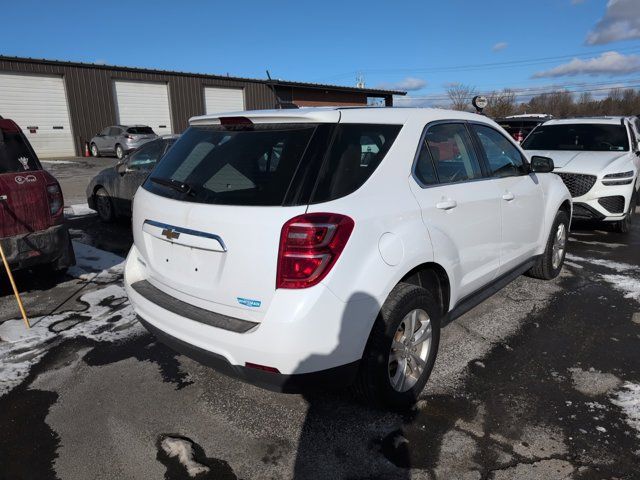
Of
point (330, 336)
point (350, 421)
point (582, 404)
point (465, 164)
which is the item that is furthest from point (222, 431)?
point (465, 164)

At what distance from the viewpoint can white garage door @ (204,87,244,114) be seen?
3020 centimetres

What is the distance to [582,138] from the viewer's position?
8.42 meters

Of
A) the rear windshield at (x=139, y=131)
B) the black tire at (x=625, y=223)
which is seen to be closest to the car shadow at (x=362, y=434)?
the black tire at (x=625, y=223)

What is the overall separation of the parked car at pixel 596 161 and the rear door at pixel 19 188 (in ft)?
23.1

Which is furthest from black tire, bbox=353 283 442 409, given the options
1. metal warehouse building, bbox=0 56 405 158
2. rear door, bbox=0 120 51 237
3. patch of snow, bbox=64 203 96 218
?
metal warehouse building, bbox=0 56 405 158

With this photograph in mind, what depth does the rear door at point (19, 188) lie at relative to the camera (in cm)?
454

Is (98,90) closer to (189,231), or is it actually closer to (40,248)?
(40,248)

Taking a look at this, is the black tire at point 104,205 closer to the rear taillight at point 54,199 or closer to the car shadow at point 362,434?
the rear taillight at point 54,199

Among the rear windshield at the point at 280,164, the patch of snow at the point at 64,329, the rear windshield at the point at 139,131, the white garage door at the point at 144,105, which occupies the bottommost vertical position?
the patch of snow at the point at 64,329

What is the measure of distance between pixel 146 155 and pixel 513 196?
20.1ft

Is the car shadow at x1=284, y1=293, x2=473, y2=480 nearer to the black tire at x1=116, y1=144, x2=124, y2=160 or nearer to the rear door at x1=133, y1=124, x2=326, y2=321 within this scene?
the rear door at x1=133, y1=124, x2=326, y2=321

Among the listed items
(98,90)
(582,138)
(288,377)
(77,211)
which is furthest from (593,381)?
(98,90)

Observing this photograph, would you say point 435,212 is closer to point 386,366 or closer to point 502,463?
point 386,366

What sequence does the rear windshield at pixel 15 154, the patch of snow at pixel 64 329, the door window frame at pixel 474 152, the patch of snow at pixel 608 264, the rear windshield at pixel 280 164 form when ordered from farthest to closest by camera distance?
1. the patch of snow at pixel 608 264
2. the rear windshield at pixel 15 154
3. the patch of snow at pixel 64 329
4. the door window frame at pixel 474 152
5. the rear windshield at pixel 280 164
